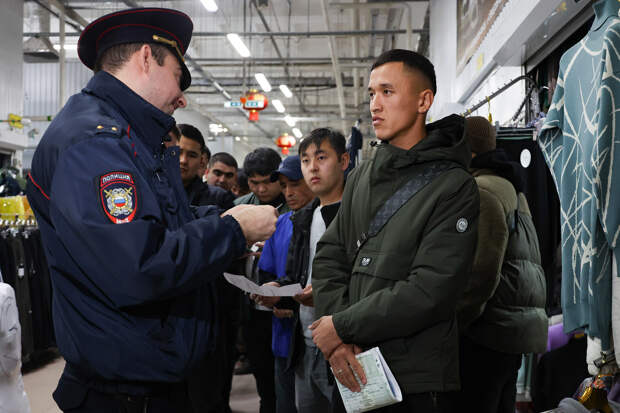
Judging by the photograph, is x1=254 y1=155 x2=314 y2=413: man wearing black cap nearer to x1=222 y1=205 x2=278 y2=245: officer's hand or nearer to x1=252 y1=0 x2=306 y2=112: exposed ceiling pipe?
x1=222 y1=205 x2=278 y2=245: officer's hand

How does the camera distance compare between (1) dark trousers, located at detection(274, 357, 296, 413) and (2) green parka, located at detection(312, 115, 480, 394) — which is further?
(1) dark trousers, located at detection(274, 357, 296, 413)

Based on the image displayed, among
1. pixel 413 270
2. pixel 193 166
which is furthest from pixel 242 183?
pixel 413 270

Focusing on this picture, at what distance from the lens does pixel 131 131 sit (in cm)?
139

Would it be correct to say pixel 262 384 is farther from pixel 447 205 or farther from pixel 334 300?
pixel 447 205

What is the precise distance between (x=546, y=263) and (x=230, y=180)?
3237mm

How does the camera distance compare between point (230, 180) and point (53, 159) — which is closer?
point (53, 159)

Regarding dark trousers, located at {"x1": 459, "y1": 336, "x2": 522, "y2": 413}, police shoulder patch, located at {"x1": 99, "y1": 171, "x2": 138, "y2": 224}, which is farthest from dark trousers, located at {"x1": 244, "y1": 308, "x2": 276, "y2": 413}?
police shoulder patch, located at {"x1": 99, "y1": 171, "x2": 138, "y2": 224}

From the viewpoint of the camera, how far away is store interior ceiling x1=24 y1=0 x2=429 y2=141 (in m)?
10.6

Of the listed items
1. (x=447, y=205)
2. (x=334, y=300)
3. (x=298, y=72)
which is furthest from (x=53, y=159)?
(x=298, y=72)

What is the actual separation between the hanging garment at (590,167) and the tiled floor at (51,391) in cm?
310

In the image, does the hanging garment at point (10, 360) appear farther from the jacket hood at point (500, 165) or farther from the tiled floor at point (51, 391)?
the jacket hood at point (500, 165)

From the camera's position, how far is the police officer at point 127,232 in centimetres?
117

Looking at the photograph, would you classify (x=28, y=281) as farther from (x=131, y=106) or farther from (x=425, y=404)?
(x=425, y=404)

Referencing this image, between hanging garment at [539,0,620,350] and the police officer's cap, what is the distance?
125 centimetres
